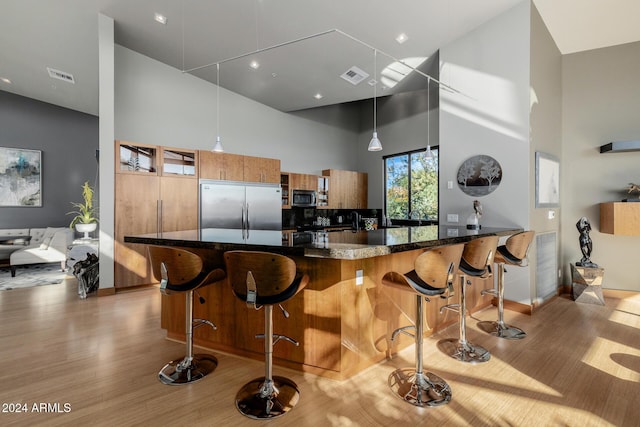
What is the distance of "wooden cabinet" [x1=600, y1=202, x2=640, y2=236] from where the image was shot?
160 inches

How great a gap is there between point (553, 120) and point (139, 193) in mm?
5981

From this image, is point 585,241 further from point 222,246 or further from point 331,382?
point 222,246

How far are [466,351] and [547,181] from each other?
9.32 feet

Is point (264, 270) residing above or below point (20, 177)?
below

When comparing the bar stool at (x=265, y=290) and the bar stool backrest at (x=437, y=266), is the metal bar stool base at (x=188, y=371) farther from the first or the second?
the bar stool backrest at (x=437, y=266)

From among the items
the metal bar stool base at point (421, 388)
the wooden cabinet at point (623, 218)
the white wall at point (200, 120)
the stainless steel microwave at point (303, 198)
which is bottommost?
the metal bar stool base at point (421, 388)

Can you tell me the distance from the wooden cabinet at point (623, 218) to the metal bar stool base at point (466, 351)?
3.04 m

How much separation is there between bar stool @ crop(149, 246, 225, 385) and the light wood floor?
3.7 inches

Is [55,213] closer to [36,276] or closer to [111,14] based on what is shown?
[36,276]

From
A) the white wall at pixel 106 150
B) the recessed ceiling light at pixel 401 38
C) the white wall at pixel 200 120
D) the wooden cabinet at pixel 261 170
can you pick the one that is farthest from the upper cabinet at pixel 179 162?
the recessed ceiling light at pixel 401 38

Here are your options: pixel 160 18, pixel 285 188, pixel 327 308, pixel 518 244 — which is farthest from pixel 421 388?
pixel 285 188

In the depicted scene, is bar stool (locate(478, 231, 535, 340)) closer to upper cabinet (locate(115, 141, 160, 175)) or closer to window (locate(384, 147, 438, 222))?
window (locate(384, 147, 438, 222))

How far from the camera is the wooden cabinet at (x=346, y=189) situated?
24.8 feet

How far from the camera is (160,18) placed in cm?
414
